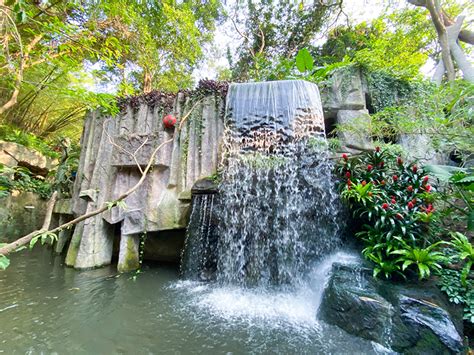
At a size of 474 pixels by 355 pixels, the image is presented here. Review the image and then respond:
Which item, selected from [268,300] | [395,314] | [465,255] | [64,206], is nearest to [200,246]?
[268,300]

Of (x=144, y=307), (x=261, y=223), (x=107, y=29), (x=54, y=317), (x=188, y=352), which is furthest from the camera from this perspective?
(x=107, y=29)

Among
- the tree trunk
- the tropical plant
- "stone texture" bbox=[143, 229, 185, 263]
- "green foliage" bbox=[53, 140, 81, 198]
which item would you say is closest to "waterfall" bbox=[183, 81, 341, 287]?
the tropical plant

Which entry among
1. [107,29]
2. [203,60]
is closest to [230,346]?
[107,29]

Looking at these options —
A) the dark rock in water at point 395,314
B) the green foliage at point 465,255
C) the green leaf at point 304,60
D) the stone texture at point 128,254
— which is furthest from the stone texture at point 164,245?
the green leaf at point 304,60

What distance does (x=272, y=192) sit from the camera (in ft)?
14.5

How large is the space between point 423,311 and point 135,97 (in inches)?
273

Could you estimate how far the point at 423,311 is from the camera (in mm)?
2295

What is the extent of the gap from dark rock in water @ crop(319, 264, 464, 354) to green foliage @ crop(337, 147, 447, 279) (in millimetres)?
236

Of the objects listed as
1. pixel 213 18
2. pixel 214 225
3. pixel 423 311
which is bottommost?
pixel 423 311

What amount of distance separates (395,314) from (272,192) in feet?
8.45

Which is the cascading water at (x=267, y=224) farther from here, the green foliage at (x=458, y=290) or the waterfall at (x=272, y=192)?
the green foliage at (x=458, y=290)

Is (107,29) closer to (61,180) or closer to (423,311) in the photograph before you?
(61,180)

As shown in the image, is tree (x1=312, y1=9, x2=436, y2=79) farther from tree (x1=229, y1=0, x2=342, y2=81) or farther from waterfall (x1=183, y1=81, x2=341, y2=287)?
waterfall (x1=183, y1=81, x2=341, y2=287)

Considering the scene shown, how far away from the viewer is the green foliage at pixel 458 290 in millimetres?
2455
